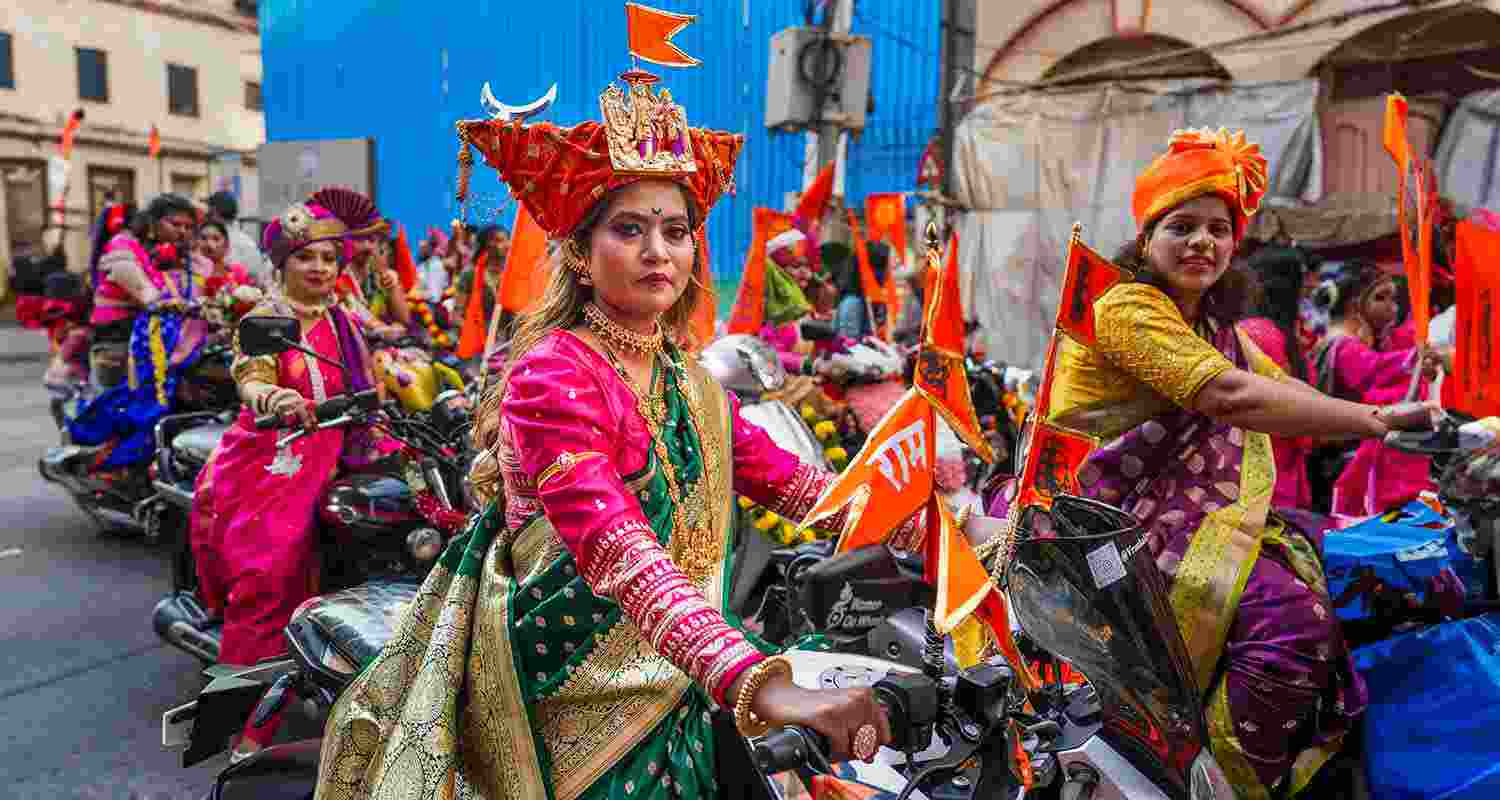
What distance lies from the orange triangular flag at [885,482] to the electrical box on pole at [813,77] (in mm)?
7983

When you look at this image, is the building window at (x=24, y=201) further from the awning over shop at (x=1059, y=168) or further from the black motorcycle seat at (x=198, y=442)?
the black motorcycle seat at (x=198, y=442)

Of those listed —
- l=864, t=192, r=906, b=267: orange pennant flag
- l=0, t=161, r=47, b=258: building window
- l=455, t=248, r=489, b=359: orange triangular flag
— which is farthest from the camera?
l=0, t=161, r=47, b=258: building window

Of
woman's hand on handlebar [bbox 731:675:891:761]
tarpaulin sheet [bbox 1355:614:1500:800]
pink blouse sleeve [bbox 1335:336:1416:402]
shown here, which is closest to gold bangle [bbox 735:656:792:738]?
woman's hand on handlebar [bbox 731:675:891:761]

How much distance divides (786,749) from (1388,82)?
12622 mm

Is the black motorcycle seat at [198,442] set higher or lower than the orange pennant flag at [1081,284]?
lower

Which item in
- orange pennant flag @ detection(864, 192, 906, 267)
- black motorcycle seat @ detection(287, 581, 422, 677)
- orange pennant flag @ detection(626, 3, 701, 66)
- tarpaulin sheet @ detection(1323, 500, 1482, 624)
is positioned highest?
orange pennant flag @ detection(864, 192, 906, 267)

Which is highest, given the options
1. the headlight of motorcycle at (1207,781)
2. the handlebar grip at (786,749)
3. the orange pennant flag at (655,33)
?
the orange pennant flag at (655,33)

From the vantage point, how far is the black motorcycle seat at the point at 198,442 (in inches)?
210

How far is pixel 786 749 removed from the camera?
1329mm

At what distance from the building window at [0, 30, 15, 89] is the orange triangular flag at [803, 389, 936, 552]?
34281 millimetres

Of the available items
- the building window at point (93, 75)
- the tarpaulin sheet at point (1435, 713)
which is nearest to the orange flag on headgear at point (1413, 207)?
the tarpaulin sheet at point (1435, 713)

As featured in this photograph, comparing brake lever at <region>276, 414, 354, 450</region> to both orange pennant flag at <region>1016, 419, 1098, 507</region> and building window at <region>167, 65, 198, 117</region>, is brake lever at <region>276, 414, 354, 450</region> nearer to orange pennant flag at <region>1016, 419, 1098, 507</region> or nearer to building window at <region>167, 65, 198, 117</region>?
orange pennant flag at <region>1016, 419, 1098, 507</region>

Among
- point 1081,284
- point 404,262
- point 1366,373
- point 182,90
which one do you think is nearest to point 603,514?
point 1081,284

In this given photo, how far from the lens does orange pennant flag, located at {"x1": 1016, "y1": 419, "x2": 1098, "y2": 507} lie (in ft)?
6.23
